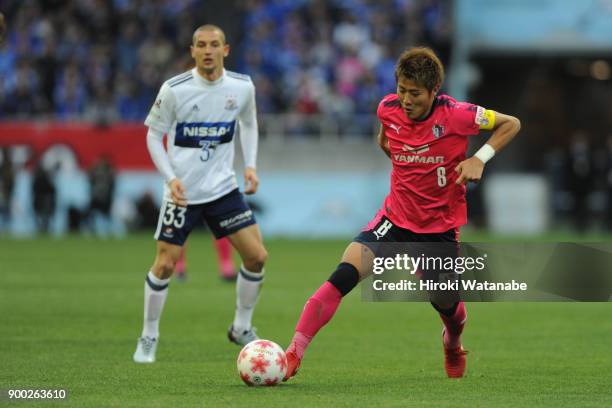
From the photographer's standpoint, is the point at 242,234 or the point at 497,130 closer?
the point at 497,130

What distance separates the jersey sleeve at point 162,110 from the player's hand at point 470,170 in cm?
277

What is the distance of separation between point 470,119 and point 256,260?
2.73m

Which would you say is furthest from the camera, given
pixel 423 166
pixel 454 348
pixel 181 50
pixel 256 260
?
pixel 181 50

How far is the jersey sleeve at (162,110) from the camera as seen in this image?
980 centimetres

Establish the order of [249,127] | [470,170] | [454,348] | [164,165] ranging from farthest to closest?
[249,127] → [164,165] → [454,348] → [470,170]

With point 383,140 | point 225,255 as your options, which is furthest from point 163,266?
point 225,255

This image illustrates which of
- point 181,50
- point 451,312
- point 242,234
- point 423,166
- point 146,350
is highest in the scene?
point 181,50

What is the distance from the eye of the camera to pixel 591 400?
24.8 feet

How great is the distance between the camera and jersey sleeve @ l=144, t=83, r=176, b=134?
→ 9797 millimetres

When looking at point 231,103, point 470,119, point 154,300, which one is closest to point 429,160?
point 470,119

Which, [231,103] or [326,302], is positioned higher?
[231,103]

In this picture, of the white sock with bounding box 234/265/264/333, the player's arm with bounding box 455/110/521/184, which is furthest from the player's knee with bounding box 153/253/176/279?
the player's arm with bounding box 455/110/521/184

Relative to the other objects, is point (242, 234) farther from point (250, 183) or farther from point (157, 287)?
point (157, 287)

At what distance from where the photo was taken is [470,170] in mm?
7875
